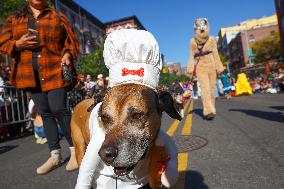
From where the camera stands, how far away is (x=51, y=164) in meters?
4.30

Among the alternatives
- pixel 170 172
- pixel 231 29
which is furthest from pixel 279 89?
pixel 231 29

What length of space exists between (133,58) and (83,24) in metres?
61.9

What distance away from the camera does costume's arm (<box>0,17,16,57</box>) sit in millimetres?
4328

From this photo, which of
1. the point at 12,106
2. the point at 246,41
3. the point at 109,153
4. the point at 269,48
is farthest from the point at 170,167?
the point at 246,41

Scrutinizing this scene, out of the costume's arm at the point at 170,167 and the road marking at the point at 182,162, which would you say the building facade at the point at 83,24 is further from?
the costume's arm at the point at 170,167

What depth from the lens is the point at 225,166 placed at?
11.9 ft

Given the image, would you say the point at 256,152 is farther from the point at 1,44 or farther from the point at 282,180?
the point at 1,44

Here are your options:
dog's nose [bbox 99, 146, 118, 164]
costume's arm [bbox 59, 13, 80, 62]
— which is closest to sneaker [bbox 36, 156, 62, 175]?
costume's arm [bbox 59, 13, 80, 62]

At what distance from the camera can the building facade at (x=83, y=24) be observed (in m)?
54.3

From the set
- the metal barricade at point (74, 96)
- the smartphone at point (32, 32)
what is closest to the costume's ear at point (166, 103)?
the smartphone at point (32, 32)

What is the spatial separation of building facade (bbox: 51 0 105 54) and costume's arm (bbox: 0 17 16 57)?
47.0 metres

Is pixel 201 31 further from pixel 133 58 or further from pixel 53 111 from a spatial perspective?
pixel 133 58

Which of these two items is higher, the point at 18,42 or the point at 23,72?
the point at 18,42

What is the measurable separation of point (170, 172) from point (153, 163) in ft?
0.46
